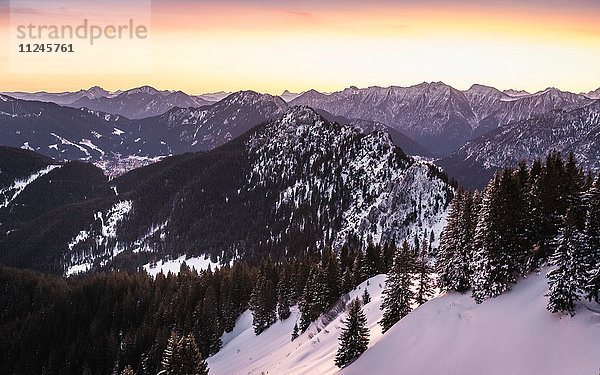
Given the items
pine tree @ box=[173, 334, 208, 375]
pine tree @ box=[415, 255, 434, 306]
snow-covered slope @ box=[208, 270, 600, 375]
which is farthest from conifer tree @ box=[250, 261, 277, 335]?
pine tree @ box=[173, 334, 208, 375]

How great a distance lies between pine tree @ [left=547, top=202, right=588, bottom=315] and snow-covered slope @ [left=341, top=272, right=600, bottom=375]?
106cm

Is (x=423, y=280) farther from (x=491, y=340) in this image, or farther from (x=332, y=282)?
(x=332, y=282)

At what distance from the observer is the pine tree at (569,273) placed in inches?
1134

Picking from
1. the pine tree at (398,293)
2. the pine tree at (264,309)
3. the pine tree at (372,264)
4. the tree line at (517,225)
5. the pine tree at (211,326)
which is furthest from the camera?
the pine tree at (211,326)

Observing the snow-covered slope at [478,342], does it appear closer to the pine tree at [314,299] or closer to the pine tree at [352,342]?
the pine tree at [352,342]

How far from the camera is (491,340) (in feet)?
103

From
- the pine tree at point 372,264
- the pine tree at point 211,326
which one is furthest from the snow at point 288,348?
the pine tree at point 372,264

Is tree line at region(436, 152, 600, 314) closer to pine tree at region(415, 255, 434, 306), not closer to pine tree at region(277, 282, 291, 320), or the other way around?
pine tree at region(415, 255, 434, 306)

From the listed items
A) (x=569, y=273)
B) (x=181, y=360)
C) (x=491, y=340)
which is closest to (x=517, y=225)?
(x=569, y=273)

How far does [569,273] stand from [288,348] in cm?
4204

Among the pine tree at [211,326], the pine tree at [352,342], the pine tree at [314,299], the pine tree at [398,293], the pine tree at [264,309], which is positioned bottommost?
the pine tree at [211,326]

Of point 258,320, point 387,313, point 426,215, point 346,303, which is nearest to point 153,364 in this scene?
point 258,320

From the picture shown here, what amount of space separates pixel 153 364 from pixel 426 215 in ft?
386

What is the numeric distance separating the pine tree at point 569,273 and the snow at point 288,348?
18.8 m
